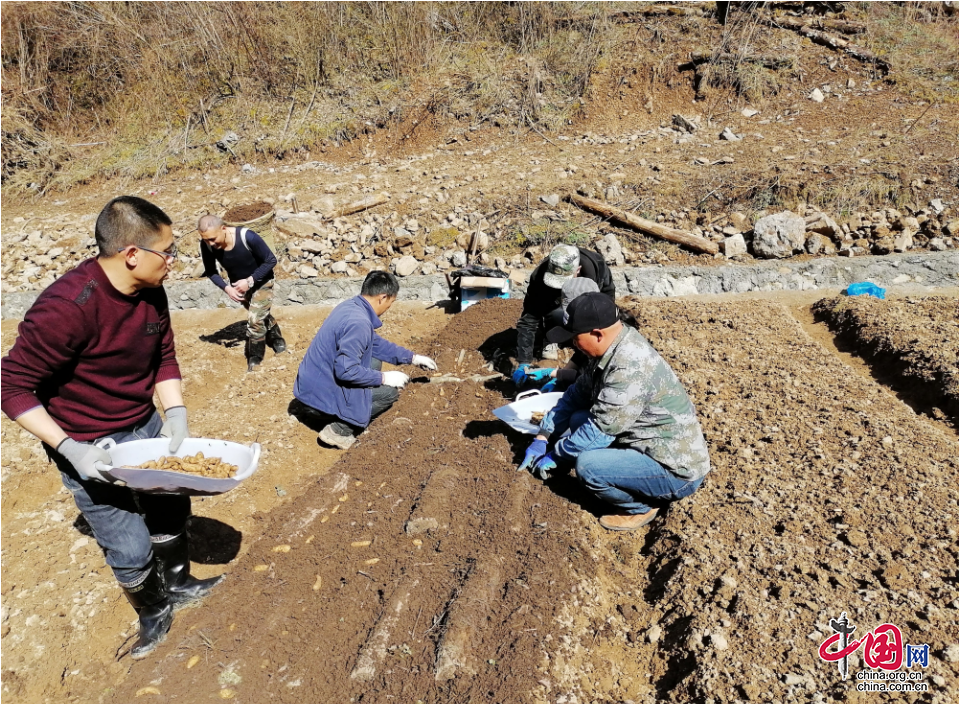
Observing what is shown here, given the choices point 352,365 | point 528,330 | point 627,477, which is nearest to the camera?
point 627,477

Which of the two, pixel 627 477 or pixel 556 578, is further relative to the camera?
pixel 627 477

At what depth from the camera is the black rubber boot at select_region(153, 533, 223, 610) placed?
2822 mm

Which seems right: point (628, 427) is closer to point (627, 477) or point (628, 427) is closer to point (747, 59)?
point (627, 477)

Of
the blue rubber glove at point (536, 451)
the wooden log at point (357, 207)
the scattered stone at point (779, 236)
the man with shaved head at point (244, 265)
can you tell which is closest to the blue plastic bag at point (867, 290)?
the scattered stone at point (779, 236)

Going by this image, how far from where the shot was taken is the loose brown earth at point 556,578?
242 cm

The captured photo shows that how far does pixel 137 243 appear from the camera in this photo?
2.22 metres

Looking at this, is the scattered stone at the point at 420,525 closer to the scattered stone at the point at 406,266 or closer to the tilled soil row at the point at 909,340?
the tilled soil row at the point at 909,340

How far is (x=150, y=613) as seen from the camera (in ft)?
8.91

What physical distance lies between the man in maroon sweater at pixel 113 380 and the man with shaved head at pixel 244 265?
284 centimetres

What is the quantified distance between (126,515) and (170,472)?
452 millimetres

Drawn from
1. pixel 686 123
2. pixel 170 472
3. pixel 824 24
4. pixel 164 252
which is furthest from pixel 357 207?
pixel 824 24

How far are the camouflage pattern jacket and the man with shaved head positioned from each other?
366 centimetres

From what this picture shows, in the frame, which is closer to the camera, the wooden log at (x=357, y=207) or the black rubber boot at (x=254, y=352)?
the black rubber boot at (x=254, y=352)

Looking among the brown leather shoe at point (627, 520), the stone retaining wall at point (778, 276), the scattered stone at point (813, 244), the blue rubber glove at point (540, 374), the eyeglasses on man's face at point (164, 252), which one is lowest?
the stone retaining wall at point (778, 276)
